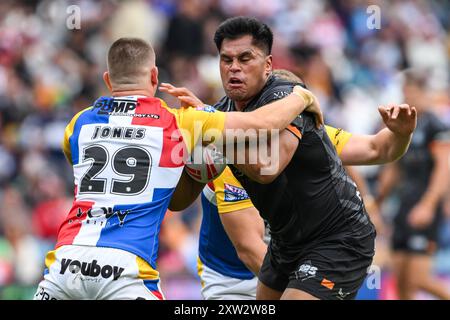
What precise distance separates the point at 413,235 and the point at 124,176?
668 cm

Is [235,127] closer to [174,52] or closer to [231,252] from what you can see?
[231,252]

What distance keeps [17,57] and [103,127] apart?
10.7m

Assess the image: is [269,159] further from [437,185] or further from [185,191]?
[437,185]

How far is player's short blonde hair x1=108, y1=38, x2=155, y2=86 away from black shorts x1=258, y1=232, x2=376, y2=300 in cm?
160

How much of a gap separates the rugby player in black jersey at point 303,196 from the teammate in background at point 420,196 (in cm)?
491

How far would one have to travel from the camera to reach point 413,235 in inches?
436

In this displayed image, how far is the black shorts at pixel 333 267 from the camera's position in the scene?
5.75 meters

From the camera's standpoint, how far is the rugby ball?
5.51m

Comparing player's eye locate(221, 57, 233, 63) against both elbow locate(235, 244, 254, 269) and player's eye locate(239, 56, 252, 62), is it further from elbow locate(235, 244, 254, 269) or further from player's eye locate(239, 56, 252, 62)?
elbow locate(235, 244, 254, 269)

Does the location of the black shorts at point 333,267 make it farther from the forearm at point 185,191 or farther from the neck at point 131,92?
the neck at point 131,92

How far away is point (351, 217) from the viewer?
5.93 meters

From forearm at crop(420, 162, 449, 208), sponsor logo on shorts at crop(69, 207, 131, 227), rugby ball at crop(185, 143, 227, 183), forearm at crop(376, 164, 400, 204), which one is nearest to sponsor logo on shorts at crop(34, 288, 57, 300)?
sponsor logo on shorts at crop(69, 207, 131, 227)

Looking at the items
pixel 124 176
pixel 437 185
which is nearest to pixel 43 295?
pixel 124 176

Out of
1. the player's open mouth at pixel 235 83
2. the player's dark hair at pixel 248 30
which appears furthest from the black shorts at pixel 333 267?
the player's dark hair at pixel 248 30
